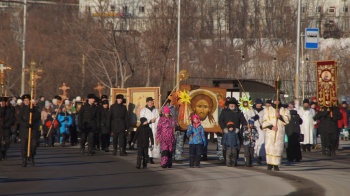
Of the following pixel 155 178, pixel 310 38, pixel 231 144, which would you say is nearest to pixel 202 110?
pixel 231 144

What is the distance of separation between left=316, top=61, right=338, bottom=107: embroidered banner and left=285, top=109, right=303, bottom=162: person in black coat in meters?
4.47

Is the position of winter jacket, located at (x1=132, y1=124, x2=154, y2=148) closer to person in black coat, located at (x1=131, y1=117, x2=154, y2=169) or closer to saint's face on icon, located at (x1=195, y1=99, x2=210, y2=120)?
person in black coat, located at (x1=131, y1=117, x2=154, y2=169)

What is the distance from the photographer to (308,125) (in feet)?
120

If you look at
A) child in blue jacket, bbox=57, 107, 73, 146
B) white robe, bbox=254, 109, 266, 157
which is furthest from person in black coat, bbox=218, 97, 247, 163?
child in blue jacket, bbox=57, 107, 73, 146

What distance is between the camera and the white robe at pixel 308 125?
36.8 metres

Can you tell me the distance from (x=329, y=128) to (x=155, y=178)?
12313 millimetres

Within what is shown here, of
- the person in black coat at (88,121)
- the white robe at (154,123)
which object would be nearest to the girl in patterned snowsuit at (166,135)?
the white robe at (154,123)

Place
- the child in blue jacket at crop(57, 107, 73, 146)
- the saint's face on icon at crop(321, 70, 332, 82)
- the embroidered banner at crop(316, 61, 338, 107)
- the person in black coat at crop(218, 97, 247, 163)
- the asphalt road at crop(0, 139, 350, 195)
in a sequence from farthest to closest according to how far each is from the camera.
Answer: the child in blue jacket at crop(57, 107, 73, 146) < the saint's face on icon at crop(321, 70, 332, 82) < the embroidered banner at crop(316, 61, 338, 107) < the person in black coat at crop(218, 97, 247, 163) < the asphalt road at crop(0, 139, 350, 195)

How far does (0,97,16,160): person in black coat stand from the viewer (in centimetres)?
2909

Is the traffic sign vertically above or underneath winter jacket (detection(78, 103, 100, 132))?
above

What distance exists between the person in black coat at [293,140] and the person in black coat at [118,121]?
4800 millimetres

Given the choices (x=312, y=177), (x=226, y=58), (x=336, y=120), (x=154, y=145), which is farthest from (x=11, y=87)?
(x=312, y=177)

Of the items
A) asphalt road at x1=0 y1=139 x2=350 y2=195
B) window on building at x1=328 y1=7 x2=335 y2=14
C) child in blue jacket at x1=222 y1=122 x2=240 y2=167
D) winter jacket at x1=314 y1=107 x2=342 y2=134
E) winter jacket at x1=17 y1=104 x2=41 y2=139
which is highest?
window on building at x1=328 y1=7 x2=335 y2=14

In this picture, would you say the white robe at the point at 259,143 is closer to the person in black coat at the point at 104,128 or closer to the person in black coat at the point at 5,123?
the person in black coat at the point at 104,128
